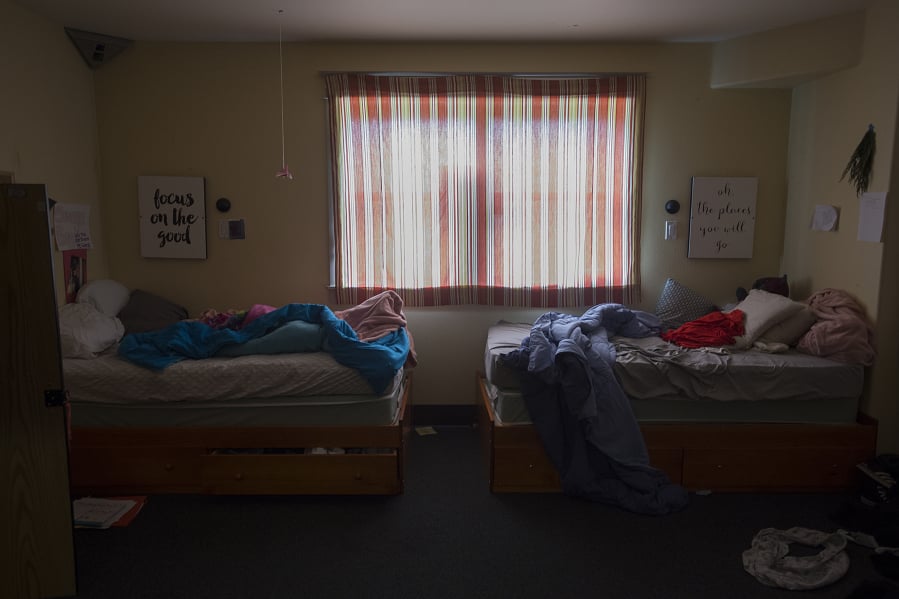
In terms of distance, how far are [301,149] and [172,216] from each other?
929 millimetres

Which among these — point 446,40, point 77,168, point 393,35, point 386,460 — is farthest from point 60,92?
point 386,460

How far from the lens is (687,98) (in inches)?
143

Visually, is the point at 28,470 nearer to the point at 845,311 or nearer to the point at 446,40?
the point at 446,40

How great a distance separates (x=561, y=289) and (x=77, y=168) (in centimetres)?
306

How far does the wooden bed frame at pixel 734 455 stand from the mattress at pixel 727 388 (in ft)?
0.19

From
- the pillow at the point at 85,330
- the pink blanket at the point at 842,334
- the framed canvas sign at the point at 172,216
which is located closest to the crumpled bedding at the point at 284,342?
the pillow at the point at 85,330

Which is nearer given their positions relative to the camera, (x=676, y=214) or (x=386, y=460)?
(x=386, y=460)

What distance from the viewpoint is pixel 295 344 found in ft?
9.67

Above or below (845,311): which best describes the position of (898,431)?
below

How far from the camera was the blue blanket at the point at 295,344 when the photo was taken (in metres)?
2.79

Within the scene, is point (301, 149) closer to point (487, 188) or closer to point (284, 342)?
point (487, 188)

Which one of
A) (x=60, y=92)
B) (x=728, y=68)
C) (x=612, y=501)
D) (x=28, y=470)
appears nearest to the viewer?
(x=28, y=470)

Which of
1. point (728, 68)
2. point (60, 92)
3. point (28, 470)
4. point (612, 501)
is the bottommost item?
point (612, 501)

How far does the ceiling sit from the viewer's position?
294cm
